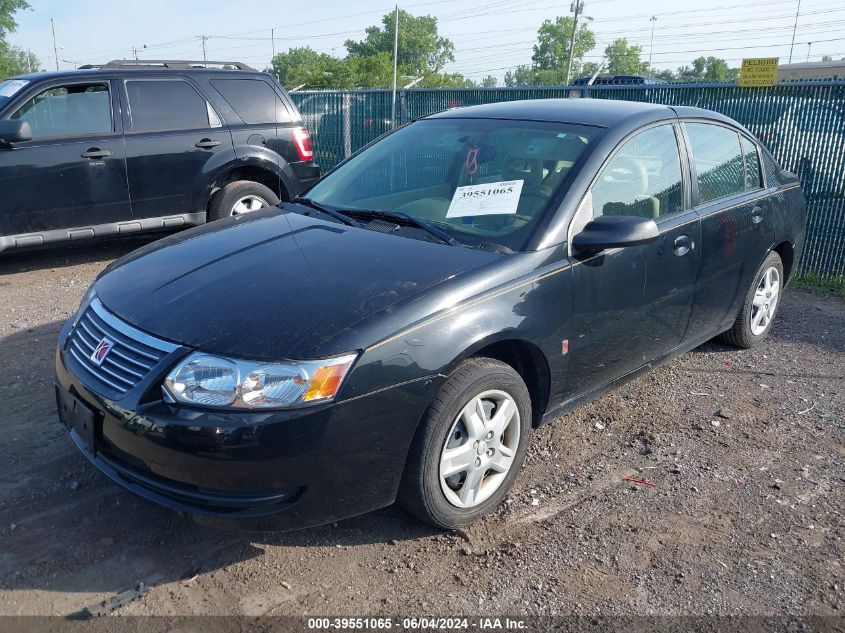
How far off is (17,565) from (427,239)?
7.18ft

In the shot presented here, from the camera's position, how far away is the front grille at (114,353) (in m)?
2.78

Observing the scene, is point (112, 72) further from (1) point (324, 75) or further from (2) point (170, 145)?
(1) point (324, 75)

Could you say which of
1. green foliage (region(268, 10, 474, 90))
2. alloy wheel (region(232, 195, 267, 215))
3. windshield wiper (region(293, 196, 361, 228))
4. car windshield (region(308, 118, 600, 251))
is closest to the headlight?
car windshield (region(308, 118, 600, 251))

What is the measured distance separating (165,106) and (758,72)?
6.07 metres

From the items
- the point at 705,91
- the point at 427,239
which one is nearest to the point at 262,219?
the point at 427,239

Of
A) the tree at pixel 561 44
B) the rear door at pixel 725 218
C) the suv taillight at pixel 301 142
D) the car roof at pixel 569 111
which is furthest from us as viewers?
the tree at pixel 561 44

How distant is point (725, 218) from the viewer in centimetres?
452

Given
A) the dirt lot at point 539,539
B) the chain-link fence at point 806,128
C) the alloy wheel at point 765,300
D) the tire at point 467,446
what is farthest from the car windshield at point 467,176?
the chain-link fence at point 806,128

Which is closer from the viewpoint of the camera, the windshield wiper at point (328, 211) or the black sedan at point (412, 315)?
the black sedan at point (412, 315)

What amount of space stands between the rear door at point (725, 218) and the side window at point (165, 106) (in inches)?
206

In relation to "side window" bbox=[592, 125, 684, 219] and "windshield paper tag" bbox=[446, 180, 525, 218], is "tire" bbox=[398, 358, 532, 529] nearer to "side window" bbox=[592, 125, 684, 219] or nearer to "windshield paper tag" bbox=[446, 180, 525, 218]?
"windshield paper tag" bbox=[446, 180, 525, 218]

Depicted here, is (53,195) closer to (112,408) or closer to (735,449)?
(112,408)

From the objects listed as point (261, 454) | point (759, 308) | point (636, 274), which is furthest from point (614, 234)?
point (759, 308)

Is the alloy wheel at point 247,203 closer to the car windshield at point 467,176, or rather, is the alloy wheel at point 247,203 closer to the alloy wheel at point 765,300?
the car windshield at point 467,176
